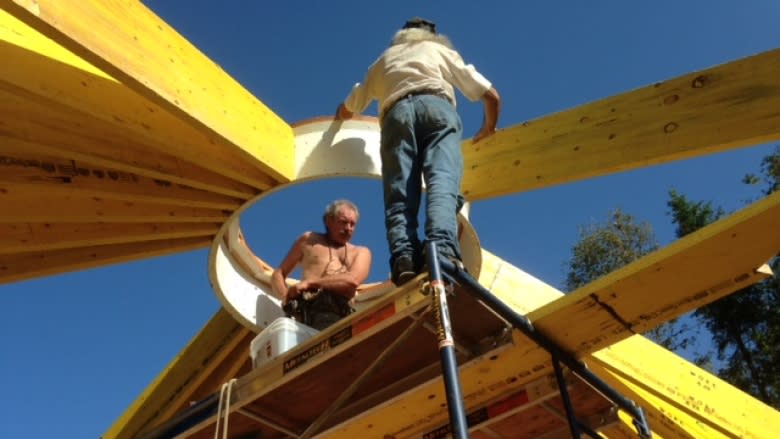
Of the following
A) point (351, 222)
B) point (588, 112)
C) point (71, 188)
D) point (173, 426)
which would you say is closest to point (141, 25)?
point (71, 188)

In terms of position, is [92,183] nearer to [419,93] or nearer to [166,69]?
[166,69]

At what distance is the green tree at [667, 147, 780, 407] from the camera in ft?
59.8

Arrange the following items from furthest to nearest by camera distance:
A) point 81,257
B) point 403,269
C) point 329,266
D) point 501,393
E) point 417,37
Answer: point 81,257 → point 329,266 → point 417,37 → point 501,393 → point 403,269

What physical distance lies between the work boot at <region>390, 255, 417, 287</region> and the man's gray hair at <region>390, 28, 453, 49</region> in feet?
7.03

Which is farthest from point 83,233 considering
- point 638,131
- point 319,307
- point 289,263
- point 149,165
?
point 638,131

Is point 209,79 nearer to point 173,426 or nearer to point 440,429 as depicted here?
point 173,426

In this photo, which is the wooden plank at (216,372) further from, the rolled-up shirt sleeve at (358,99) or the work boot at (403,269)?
the work boot at (403,269)

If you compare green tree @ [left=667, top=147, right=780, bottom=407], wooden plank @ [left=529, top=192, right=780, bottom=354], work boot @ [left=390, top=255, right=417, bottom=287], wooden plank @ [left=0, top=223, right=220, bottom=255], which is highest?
green tree @ [left=667, top=147, right=780, bottom=407]

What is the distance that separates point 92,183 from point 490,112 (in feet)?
10.7

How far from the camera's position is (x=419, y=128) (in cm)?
477

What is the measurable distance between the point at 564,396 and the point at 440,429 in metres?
1.21

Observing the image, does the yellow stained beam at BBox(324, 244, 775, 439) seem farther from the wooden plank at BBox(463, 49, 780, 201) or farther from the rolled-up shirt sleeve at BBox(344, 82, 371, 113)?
the rolled-up shirt sleeve at BBox(344, 82, 371, 113)

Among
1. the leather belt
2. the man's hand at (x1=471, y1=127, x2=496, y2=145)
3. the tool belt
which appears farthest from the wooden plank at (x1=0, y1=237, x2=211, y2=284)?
the leather belt

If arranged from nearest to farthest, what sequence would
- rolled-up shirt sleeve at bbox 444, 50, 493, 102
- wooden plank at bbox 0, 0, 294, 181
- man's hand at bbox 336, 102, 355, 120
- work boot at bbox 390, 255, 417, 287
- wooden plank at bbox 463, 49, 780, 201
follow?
work boot at bbox 390, 255, 417, 287
wooden plank at bbox 0, 0, 294, 181
wooden plank at bbox 463, 49, 780, 201
rolled-up shirt sleeve at bbox 444, 50, 493, 102
man's hand at bbox 336, 102, 355, 120
